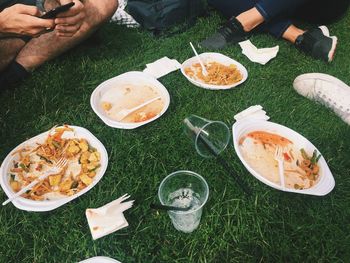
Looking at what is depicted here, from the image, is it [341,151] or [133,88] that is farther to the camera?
[133,88]

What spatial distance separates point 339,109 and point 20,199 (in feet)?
7.45

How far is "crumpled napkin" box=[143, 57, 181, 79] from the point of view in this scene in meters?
3.00

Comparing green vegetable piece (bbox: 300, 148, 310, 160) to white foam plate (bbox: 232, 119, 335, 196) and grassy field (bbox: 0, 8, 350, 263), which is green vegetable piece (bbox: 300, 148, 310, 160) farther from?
grassy field (bbox: 0, 8, 350, 263)

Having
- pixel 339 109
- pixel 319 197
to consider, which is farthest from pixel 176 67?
pixel 319 197

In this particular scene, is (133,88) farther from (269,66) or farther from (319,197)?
(319,197)

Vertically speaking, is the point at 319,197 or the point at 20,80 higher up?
the point at 20,80

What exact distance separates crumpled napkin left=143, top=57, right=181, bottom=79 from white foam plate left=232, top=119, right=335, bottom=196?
0.97 meters

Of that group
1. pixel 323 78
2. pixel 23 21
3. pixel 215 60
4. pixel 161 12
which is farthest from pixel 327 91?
pixel 23 21

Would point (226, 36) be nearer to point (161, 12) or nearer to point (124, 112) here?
point (161, 12)

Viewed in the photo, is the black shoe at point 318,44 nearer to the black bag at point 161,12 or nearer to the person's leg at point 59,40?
the black bag at point 161,12

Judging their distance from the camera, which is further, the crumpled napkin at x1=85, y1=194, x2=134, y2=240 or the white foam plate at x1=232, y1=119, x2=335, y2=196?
the white foam plate at x1=232, y1=119, x2=335, y2=196

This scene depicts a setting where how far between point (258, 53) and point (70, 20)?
1.66 m

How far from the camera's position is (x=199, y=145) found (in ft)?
6.86

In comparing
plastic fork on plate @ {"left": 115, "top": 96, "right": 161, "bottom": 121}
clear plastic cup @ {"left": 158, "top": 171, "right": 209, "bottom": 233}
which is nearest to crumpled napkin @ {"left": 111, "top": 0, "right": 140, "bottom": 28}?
plastic fork on plate @ {"left": 115, "top": 96, "right": 161, "bottom": 121}
